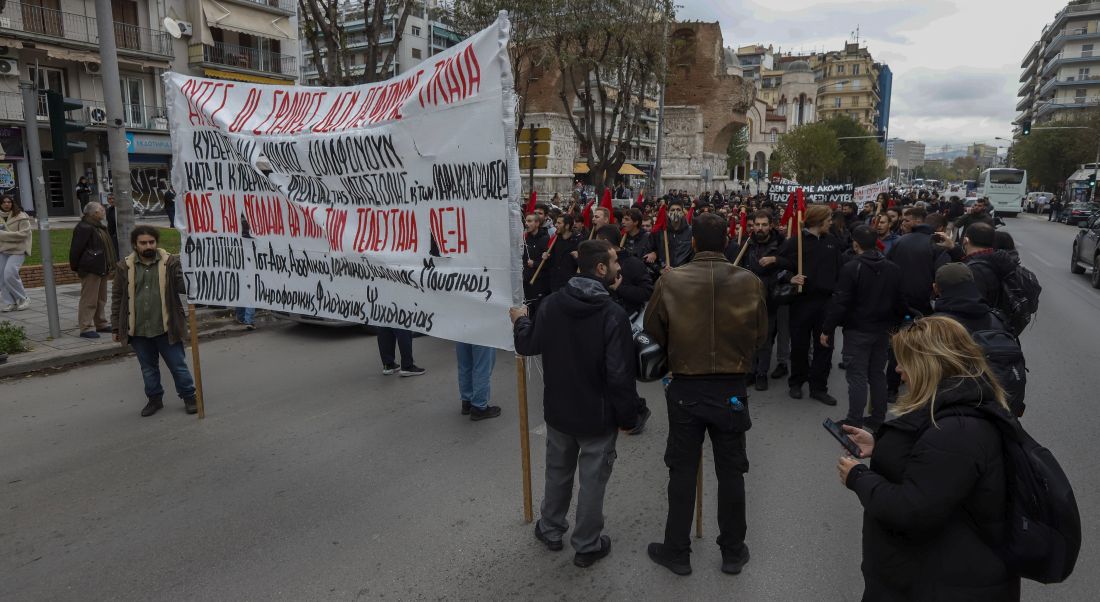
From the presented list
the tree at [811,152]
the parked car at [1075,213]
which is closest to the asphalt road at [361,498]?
the parked car at [1075,213]

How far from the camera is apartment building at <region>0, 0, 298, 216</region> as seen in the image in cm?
2611

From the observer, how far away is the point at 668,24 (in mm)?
23406

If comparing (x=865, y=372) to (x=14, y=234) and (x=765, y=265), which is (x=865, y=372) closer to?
(x=765, y=265)

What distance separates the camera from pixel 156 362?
6.20 meters

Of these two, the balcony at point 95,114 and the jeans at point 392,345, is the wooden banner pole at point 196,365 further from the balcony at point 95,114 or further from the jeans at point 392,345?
the balcony at point 95,114

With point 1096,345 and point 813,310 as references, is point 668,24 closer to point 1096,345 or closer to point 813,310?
point 1096,345

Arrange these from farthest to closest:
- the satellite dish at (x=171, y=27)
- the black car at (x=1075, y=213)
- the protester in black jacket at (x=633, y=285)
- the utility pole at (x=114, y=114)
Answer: the black car at (x=1075, y=213)
the satellite dish at (x=171, y=27)
the utility pole at (x=114, y=114)
the protester in black jacket at (x=633, y=285)

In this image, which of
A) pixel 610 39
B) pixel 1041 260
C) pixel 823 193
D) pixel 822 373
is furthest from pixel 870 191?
pixel 822 373

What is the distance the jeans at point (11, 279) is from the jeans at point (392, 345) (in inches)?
251

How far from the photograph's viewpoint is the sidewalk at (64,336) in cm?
762

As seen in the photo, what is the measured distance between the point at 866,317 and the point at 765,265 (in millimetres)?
1420

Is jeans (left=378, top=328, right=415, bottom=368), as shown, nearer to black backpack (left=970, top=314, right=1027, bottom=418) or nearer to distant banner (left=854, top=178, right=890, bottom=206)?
black backpack (left=970, top=314, right=1027, bottom=418)

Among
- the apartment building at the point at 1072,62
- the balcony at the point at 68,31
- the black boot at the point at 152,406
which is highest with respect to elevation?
the apartment building at the point at 1072,62

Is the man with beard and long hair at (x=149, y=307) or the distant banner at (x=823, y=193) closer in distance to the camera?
the man with beard and long hair at (x=149, y=307)
